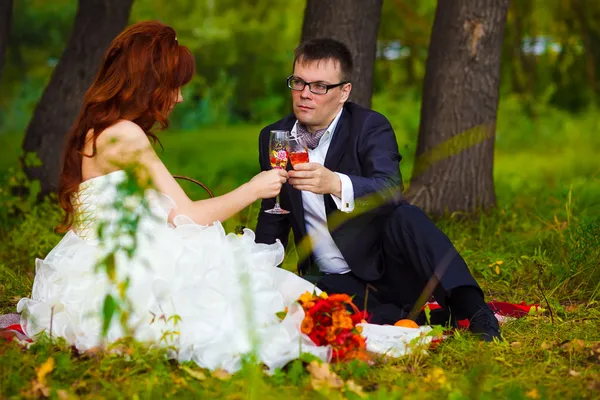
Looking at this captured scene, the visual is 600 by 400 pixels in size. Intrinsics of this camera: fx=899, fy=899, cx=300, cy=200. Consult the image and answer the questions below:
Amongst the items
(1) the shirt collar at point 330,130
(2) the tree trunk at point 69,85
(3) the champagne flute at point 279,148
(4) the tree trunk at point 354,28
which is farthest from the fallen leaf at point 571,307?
(2) the tree trunk at point 69,85

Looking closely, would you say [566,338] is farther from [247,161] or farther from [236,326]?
[247,161]

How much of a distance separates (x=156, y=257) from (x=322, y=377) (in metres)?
0.87

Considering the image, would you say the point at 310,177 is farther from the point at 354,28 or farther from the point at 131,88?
the point at 354,28

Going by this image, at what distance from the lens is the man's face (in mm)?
4410

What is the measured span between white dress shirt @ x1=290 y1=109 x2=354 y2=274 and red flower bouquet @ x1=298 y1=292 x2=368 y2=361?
0.88 m

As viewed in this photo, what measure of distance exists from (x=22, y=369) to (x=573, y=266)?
316 cm

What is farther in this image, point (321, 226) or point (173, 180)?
point (321, 226)

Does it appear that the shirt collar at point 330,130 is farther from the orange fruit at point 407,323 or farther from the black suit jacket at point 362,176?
the orange fruit at point 407,323

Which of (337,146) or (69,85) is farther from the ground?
(69,85)

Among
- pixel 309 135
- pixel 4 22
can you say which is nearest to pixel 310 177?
pixel 309 135

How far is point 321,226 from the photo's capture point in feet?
A: 15.0

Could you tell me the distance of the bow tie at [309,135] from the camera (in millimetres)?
4504

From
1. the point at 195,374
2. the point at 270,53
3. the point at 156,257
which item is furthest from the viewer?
the point at 270,53

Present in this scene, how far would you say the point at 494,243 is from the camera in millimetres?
6090
